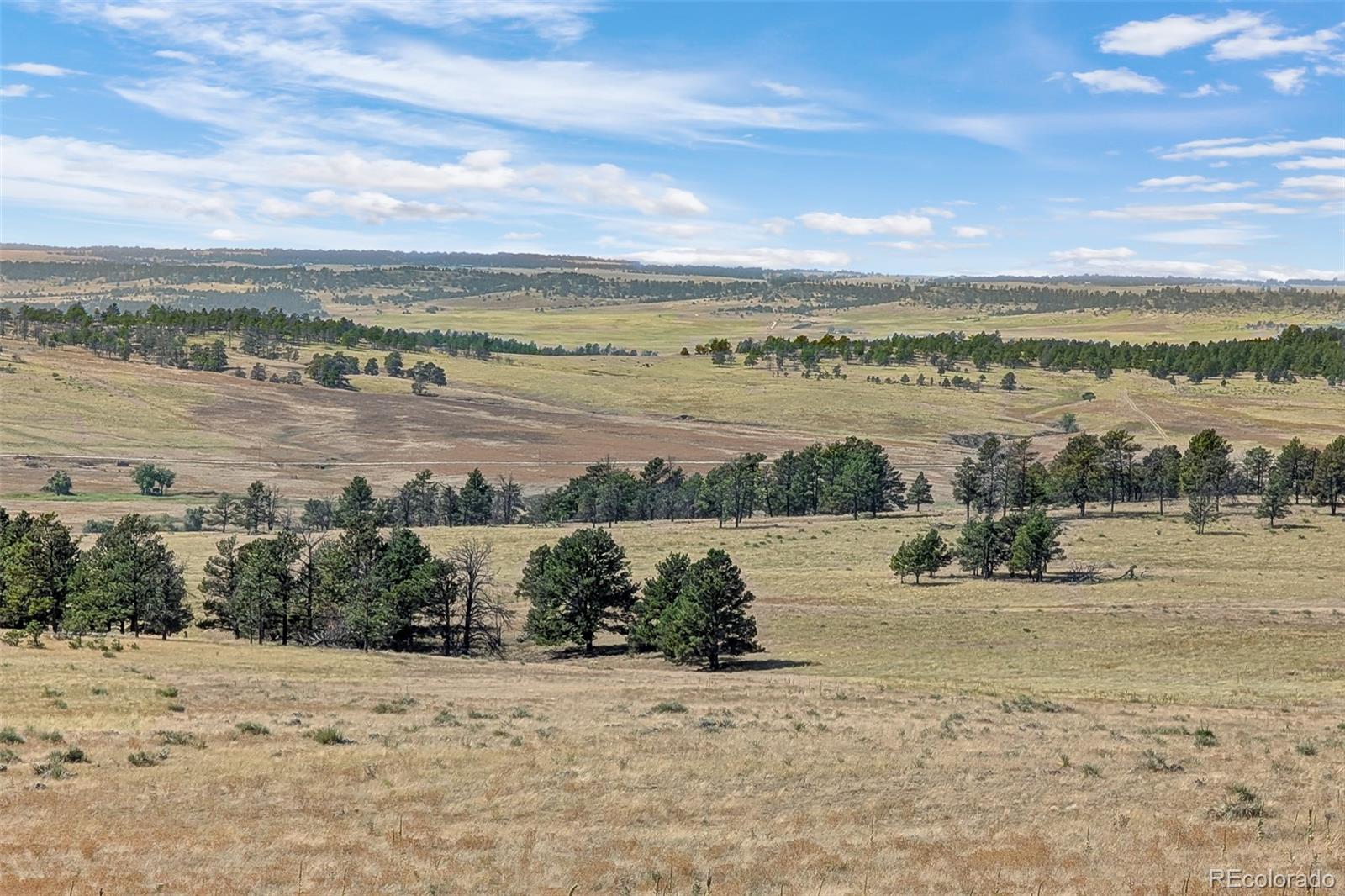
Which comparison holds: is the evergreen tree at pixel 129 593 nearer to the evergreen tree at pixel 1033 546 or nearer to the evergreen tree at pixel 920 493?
the evergreen tree at pixel 1033 546

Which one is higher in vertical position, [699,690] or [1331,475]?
[1331,475]

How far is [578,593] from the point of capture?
215 feet

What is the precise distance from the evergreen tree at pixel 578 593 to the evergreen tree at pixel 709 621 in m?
6.31

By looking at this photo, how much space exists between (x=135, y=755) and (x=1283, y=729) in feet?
107

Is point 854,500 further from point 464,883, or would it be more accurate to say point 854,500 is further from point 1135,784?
point 464,883

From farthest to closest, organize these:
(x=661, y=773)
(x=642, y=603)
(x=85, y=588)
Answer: (x=642, y=603), (x=85, y=588), (x=661, y=773)

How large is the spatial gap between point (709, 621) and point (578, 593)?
10.7 m

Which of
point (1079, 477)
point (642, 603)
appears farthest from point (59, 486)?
point (1079, 477)

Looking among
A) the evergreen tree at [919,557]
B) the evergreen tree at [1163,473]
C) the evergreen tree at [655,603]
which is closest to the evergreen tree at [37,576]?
the evergreen tree at [655,603]

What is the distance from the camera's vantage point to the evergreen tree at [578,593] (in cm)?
6475

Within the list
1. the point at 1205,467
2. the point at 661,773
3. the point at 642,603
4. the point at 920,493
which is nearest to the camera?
the point at 661,773

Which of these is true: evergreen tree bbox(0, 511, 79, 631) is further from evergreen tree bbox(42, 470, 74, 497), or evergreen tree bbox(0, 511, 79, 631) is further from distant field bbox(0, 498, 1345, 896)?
evergreen tree bbox(42, 470, 74, 497)

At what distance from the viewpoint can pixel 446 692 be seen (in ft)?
132

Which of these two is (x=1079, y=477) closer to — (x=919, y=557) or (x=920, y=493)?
(x=920, y=493)
